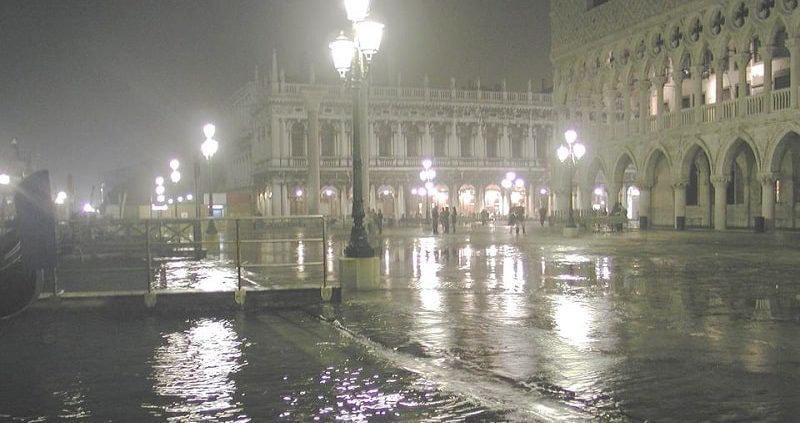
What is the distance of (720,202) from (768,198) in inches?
131

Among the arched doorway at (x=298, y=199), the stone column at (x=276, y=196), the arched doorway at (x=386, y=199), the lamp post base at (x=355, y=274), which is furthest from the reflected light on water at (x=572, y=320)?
the arched doorway at (x=386, y=199)

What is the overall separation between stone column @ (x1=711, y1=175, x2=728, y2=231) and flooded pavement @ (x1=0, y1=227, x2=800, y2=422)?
24.7 m

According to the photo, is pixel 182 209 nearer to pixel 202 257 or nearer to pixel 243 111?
pixel 202 257

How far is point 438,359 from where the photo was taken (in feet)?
25.7

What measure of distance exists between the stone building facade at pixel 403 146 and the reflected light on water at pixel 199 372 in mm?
60050

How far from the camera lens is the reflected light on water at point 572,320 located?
8820 mm

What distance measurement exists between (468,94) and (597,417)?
239 feet

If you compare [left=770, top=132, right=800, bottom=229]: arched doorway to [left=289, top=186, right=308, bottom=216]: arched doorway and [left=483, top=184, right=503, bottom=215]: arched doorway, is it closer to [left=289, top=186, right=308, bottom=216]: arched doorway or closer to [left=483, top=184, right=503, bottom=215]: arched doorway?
[left=483, top=184, right=503, bottom=215]: arched doorway

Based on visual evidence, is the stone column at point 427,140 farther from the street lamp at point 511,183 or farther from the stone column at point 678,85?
the stone column at point 678,85

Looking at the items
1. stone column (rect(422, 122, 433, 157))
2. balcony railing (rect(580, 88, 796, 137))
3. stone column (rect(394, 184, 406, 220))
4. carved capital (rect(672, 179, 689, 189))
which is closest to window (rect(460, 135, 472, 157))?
stone column (rect(422, 122, 433, 157))

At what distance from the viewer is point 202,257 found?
24141mm

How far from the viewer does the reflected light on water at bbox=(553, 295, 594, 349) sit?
8.82 metres

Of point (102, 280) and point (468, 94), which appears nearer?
point (102, 280)

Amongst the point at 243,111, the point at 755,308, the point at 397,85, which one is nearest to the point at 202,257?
the point at 755,308
